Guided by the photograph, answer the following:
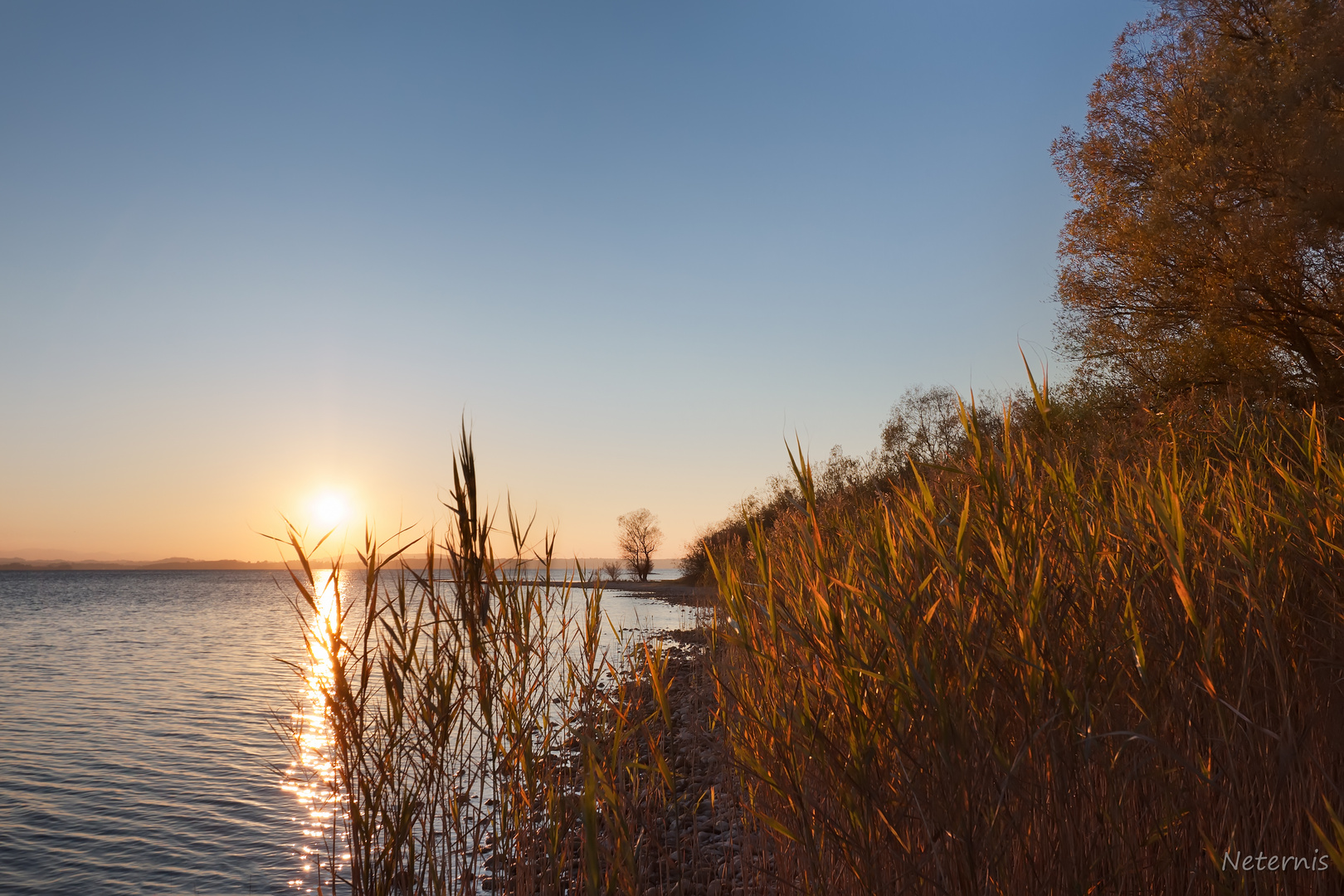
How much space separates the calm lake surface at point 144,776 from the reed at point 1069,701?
147 inches

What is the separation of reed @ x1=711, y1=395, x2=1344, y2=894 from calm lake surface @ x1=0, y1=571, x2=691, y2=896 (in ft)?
12.2

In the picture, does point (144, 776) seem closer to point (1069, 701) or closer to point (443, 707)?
point (443, 707)

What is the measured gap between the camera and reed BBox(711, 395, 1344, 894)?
2.37 m

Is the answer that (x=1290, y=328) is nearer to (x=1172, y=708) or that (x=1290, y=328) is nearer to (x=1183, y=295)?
(x=1183, y=295)

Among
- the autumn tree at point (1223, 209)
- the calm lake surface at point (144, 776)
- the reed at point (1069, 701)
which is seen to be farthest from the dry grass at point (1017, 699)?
the autumn tree at point (1223, 209)

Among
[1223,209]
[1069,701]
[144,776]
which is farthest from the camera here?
[1223,209]

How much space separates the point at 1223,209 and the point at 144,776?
71.1 feet

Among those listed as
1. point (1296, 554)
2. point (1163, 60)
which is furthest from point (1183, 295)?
point (1296, 554)

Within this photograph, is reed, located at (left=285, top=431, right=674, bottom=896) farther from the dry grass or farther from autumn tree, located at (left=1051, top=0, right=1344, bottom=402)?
autumn tree, located at (left=1051, top=0, right=1344, bottom=402)

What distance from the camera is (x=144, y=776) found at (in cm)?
1005

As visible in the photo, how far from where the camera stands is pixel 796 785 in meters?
2.62

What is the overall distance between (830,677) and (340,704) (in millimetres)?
2481

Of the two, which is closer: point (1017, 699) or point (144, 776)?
Result: point (1017, 699)

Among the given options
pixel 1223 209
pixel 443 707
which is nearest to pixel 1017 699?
pixel 443 707
